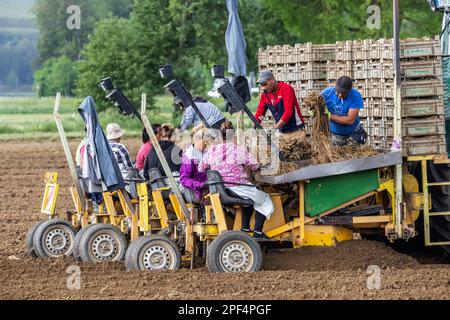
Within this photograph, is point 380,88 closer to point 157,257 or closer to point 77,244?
point 157,257

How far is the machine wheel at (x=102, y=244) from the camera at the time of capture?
13617 mm

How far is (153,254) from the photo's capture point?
1284cm

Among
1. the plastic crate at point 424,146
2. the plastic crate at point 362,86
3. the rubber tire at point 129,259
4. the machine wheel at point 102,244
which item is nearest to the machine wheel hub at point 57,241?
the machine wheel at point 102,244

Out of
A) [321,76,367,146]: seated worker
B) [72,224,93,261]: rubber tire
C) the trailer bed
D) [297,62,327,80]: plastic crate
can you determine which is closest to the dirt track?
[72,224,93,261]: rubber tire

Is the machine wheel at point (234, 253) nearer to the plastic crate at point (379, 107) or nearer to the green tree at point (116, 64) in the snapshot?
the plastic crate at point (379, 107)

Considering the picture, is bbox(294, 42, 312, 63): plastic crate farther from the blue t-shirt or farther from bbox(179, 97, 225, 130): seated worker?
the blue t-shirt

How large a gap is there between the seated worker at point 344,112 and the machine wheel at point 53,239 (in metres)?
3.40

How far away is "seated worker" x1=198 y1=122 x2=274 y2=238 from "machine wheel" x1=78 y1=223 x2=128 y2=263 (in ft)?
4.43

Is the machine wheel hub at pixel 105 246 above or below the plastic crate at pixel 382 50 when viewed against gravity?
below

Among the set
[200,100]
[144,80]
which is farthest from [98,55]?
[200,100]

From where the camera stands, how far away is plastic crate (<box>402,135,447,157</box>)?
523 inches

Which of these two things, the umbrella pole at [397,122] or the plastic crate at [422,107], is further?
the plastic crate at [422,107]

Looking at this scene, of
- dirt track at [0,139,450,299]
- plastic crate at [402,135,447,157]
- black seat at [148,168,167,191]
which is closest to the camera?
dirt track at [0,139,450,299]
